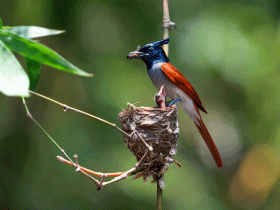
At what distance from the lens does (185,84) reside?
2252 mm

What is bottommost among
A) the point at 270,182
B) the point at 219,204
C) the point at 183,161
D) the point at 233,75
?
the point at 219,204

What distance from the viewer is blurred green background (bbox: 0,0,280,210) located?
3584mm

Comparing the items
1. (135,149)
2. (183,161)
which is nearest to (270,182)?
(183,161)

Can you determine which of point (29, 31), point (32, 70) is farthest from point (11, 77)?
point (32, 70)

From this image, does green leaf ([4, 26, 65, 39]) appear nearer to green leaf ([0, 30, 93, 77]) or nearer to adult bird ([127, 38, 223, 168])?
green leaf ([0, 30, 93, 77])

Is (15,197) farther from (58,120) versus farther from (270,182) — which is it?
(270,182)

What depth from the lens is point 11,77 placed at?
2.94 feet

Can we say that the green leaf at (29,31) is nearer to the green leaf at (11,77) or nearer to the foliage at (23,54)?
the foliage at (23,54)

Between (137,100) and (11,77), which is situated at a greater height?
(11,77)

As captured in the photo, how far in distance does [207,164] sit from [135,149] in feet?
7.50

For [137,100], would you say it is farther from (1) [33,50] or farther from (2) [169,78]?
(1) [33,50]

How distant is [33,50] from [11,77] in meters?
0.17

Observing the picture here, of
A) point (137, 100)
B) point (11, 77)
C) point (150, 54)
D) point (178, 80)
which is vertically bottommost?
point (137, 100)

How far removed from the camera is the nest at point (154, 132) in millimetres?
1784
